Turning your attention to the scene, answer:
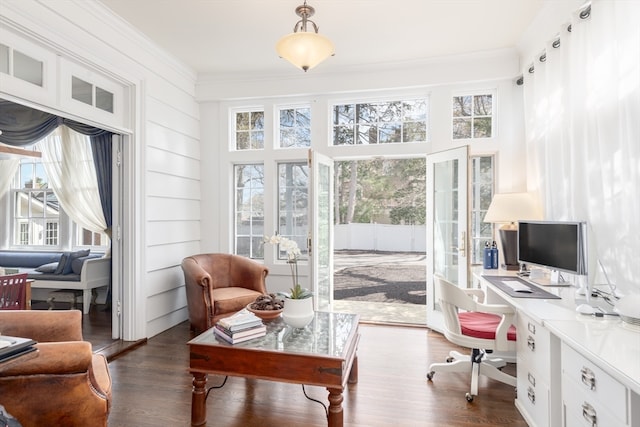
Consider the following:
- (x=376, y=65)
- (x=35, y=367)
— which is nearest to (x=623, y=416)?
(x=35, y=367)

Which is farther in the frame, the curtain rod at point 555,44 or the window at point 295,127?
the window at point 295,127

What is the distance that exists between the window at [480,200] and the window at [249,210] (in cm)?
264

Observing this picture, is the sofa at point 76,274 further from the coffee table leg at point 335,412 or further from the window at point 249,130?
the coffee table leg at point 335,412

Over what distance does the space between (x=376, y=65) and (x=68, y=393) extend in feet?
13.3

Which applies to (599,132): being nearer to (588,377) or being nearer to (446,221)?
(588,377)

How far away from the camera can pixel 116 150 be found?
11.6 feet

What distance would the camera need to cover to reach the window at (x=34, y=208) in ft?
18.1

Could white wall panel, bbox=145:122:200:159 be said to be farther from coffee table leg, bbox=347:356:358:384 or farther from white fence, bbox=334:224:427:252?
white fence, bbox=334:224:427:252

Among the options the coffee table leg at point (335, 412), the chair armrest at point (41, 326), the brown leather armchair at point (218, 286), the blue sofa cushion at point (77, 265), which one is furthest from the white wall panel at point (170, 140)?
the coffee table leg at point (335, 412)

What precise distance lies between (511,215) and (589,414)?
1944 millimetres

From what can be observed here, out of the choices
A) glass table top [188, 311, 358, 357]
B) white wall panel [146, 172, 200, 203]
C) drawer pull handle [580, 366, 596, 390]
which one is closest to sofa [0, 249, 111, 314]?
white wall panel [146, 172, 200, 203]

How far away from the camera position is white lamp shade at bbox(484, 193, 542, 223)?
123 inches

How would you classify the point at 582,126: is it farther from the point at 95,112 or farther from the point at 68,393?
the point at 95,112

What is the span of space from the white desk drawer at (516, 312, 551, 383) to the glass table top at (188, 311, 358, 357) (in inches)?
42.8
